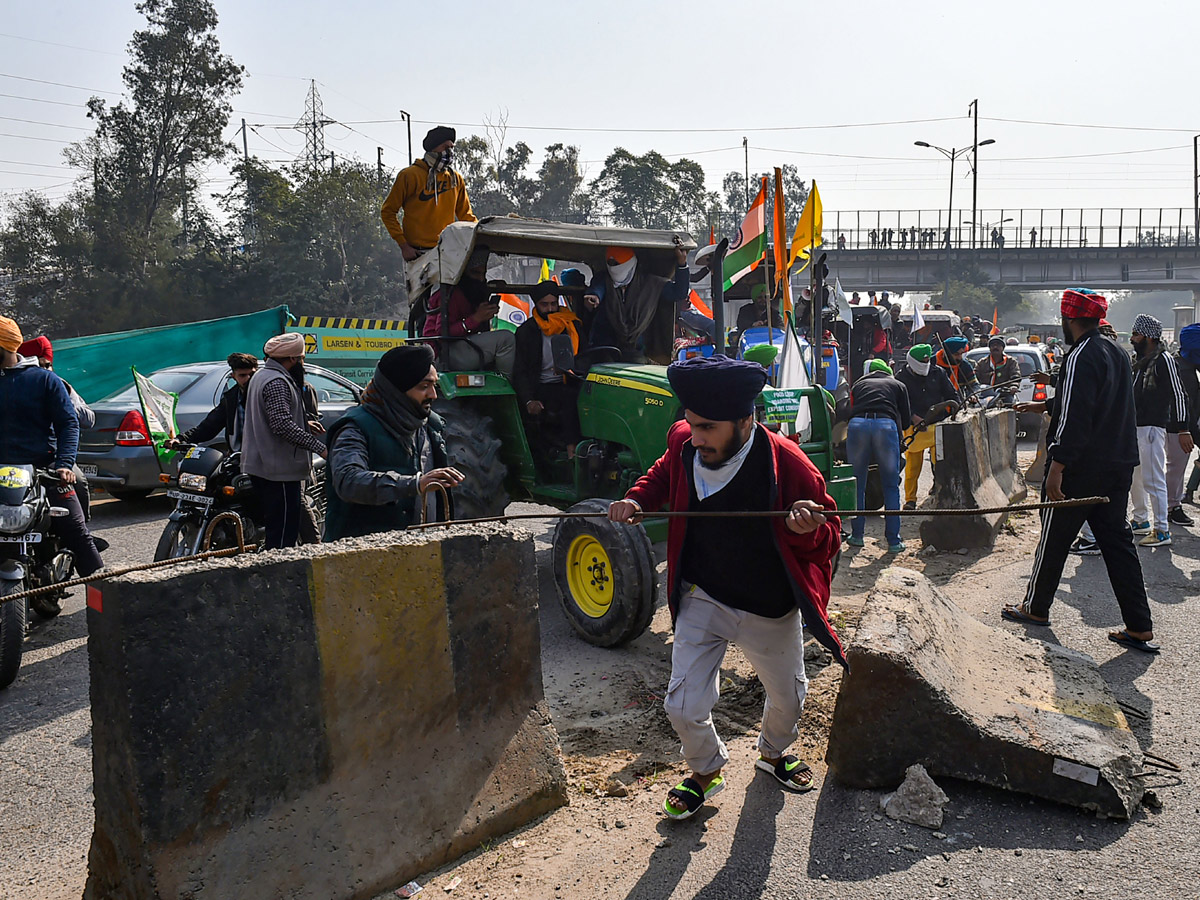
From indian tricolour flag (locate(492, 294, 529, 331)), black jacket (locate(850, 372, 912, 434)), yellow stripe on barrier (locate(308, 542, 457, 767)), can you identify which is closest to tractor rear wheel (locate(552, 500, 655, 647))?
yellow stripe on barrier (locate(308, 542, 457, 767))

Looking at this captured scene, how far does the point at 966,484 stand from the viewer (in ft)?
27.1

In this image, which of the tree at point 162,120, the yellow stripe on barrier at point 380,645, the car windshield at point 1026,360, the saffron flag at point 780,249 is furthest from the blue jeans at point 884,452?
the tree at point 162,120

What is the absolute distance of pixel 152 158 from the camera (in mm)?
37062

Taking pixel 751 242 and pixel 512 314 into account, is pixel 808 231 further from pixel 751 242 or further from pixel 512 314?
pixel 512 314

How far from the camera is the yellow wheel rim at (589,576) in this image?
5555 mm

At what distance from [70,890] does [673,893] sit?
209 centimetres

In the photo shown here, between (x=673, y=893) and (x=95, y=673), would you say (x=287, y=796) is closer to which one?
(x=95, y=673)

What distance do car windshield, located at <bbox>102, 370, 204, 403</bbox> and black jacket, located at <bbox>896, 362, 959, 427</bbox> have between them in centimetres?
788

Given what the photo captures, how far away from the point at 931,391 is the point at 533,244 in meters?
5.32

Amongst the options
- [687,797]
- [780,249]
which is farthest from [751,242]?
[687,797]

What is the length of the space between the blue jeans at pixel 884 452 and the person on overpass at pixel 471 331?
3341 millimetres

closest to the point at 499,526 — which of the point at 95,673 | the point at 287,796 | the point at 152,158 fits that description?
the point at 287,796

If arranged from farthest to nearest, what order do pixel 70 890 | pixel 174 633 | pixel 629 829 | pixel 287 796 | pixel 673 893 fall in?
pixel 629 829
pixel 70 890
pixel 673 893
pixel 287 796
pixel 174 633

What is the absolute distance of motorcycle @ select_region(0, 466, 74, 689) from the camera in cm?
480
